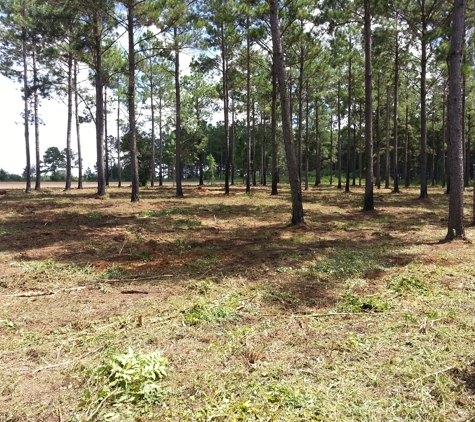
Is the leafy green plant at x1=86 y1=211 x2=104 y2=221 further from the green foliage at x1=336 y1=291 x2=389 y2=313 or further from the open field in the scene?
the green foliage at x1=336 y1=291 x2=389 y2=313

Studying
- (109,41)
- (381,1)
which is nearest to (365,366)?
(381,1)

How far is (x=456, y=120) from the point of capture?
304 inches

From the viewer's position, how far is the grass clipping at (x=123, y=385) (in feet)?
8.02

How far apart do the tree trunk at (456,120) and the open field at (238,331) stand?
727 mm

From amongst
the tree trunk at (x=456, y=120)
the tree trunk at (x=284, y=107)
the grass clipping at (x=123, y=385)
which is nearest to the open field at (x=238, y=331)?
the grass clipping at (x=123, y=385)

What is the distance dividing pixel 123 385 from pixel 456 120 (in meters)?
8.37

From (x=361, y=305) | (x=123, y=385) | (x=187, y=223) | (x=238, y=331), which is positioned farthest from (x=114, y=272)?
(x=187, y=223)

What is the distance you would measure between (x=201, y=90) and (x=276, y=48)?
22438 mm

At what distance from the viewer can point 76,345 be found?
3377 mm

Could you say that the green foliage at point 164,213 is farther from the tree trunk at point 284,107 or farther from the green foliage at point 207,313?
the green foliage at point 207,313

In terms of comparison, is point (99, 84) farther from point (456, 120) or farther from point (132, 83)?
point (456, 120)

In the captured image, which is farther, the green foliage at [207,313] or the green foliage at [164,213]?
the green foliage at [164,213]

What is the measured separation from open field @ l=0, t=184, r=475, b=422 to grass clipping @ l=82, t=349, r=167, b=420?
1 centimetres

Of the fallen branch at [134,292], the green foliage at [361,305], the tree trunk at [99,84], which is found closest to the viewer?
the green foliage at [361,305]
